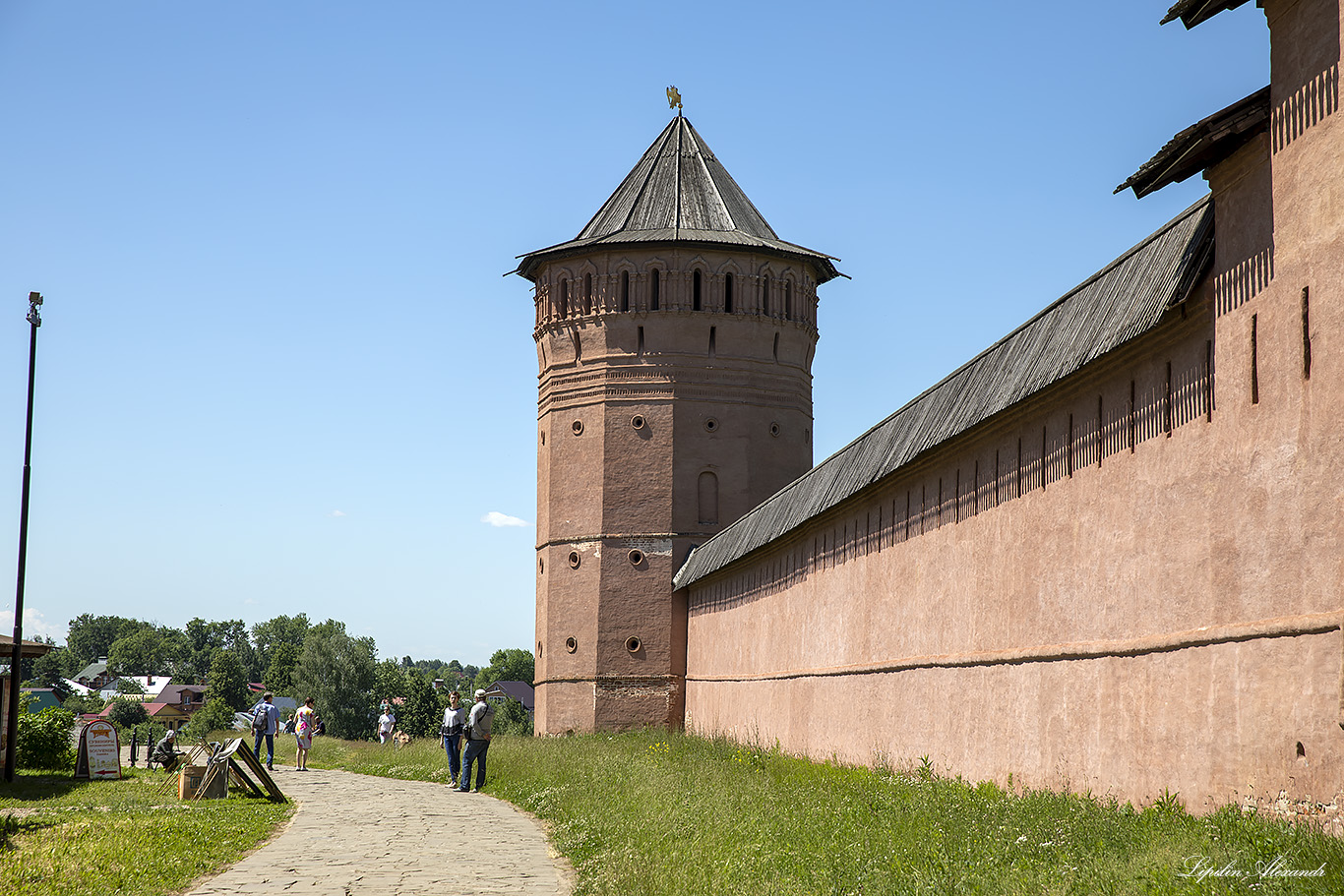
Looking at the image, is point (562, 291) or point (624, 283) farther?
point (562, 291)

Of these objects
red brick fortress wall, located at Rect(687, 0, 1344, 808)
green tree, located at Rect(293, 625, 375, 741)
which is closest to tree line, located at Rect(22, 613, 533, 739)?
green tree, located at Rect(293, 625, 375, 741)

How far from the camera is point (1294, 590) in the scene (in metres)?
6.53

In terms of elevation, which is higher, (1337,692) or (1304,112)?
(1304,112)

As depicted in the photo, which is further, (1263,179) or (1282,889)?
(1263,179)

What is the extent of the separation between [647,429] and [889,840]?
18388 millimetres

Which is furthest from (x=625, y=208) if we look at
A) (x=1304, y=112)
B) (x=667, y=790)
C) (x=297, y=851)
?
(x=1304, y=112)

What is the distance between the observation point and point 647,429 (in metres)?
25.8

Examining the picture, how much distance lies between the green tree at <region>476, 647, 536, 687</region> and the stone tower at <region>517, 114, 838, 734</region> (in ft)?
297

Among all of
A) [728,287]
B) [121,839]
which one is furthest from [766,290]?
[121,839]

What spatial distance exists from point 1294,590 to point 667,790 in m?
6.53

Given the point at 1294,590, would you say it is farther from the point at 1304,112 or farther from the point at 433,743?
the point at 433,743

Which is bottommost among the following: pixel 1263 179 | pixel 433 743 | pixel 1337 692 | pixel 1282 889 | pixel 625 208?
pixel 433 743

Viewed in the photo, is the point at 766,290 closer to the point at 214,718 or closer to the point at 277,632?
the point at 214,718

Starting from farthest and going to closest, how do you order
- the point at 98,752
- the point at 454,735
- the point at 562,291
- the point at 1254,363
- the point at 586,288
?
the point at 562,291 < the point at 586,288 < the point at 98,752 < the point at 454,735 < the point at 1254,363
